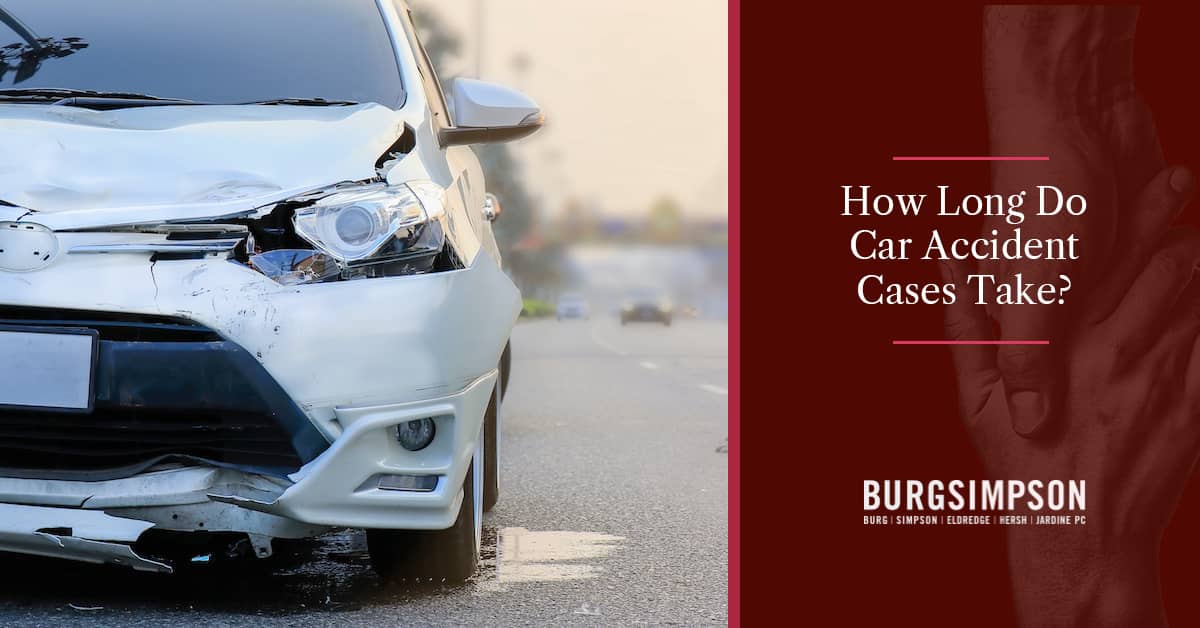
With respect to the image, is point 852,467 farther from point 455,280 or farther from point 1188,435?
point 455,280

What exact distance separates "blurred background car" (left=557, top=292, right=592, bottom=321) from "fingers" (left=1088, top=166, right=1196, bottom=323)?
6759 centimetres

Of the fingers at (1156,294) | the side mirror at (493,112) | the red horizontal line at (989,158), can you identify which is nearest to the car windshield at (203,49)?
the side mirror at (493,112)

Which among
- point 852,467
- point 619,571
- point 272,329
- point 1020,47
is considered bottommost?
point 619,571

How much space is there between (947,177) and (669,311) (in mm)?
54645

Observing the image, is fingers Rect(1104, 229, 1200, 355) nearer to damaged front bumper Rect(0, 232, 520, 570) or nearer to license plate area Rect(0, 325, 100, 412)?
damaged front bumper Rect(0, 232, 520, 570)

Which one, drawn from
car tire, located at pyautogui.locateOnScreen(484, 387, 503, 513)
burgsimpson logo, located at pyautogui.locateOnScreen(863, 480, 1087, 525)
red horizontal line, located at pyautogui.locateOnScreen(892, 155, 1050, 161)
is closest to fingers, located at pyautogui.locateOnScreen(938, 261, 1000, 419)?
burgsimpson logo, located at pyautogui.locateOnScreen(863, 480, 1087, 525)

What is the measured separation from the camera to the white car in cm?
332

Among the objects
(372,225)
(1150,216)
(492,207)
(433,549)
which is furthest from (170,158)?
(492,207)

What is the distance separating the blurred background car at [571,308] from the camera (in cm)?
7269

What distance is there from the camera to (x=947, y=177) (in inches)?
125

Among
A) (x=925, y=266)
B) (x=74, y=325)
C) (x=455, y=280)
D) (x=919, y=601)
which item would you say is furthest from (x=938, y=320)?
(x=74, y=325)

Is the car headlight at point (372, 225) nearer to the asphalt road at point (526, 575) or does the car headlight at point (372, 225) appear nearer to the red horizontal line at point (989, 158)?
the asphalt road at point (526, 575)

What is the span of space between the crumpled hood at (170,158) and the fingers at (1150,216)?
5.14 feet

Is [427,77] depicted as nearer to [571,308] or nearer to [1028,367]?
[1028,367]
